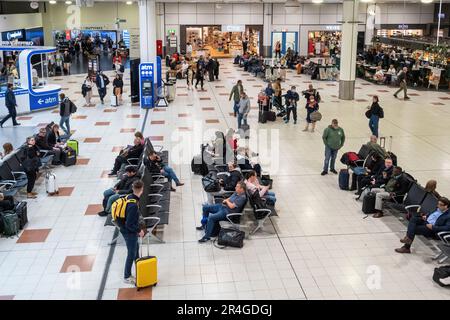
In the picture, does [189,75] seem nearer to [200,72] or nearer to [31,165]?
[200,72]

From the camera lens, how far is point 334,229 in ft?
32.3

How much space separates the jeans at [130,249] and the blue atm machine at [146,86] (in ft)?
46.2

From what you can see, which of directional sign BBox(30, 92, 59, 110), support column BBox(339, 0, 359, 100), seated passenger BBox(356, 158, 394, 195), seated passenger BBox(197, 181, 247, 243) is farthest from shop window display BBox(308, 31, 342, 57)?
seated passenger BBox(197, 181, 247, 243)

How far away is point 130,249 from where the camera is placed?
7762mm

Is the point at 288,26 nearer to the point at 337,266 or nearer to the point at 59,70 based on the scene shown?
the point at 59,70

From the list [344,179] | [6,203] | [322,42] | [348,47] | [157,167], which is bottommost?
[344,179]

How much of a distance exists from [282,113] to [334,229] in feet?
33.2

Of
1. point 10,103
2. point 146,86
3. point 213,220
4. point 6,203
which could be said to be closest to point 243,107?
point 146,86

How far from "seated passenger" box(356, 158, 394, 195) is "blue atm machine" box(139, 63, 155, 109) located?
12.0m

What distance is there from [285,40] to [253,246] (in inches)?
1435

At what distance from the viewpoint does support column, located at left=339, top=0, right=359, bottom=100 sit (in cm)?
2322

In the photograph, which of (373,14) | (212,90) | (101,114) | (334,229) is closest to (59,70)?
(212,90)

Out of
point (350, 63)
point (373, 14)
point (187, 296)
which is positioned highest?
point (373, 14)

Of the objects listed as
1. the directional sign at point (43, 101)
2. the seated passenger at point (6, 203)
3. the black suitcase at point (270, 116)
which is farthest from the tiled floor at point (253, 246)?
the directional sign at point (43, 101)
